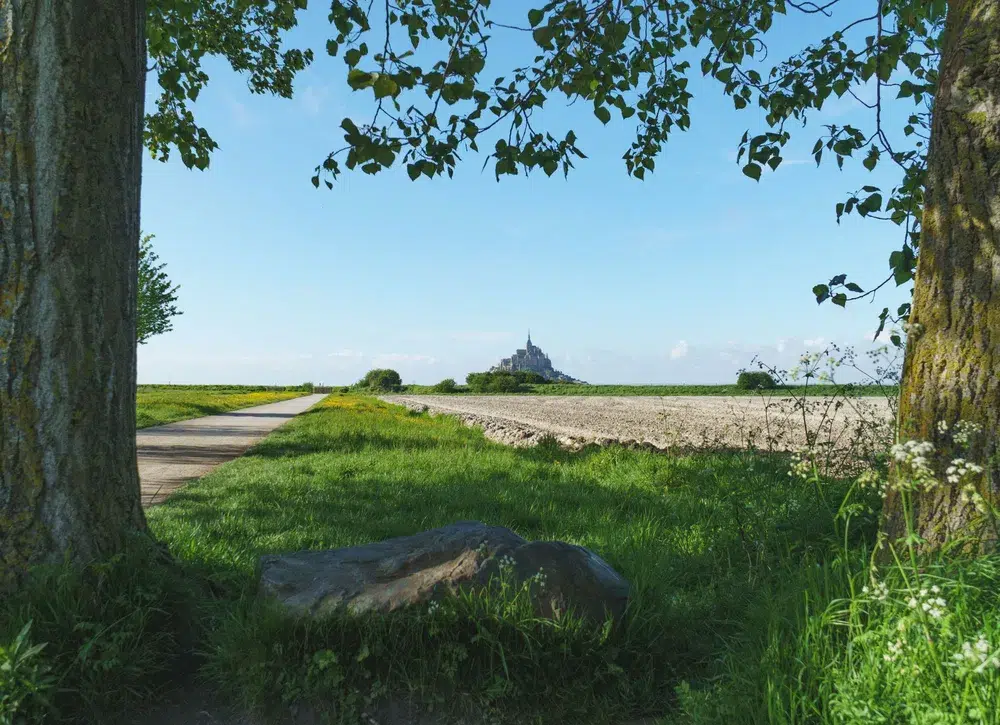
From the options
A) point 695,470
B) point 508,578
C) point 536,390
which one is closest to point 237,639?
point 508,578

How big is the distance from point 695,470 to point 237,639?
18.2ft

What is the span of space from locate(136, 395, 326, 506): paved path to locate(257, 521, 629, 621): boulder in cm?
295

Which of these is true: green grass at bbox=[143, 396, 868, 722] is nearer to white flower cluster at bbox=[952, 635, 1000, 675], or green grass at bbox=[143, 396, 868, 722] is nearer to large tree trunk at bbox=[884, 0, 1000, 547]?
large tree trunk at bbox=[884, 0, 1000, 547]

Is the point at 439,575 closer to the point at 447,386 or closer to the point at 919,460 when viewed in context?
the point at 919,460

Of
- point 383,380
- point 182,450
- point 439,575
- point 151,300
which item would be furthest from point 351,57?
point 383,380

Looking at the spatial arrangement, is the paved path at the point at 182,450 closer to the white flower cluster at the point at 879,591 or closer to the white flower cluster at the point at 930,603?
the white flower cluster at the point at 879,591

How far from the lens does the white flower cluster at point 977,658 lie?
1.94m

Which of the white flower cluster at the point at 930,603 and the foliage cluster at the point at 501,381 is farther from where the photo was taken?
the foliage cluster at the point at 501,381

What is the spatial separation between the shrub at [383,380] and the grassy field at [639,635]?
67.5m

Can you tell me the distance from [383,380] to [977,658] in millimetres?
73026

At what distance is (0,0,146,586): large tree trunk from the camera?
3.54 metres

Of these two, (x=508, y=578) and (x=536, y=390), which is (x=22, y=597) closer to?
(x=508, y=578)

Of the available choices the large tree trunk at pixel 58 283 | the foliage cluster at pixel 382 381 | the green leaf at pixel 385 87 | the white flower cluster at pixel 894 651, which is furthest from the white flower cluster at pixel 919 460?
the foliage cluster at pixel 382 381

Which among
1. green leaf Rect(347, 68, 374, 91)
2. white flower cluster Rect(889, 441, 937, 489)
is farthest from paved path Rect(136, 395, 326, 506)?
white flower cluster Rect(889, 441, 937, 489)
